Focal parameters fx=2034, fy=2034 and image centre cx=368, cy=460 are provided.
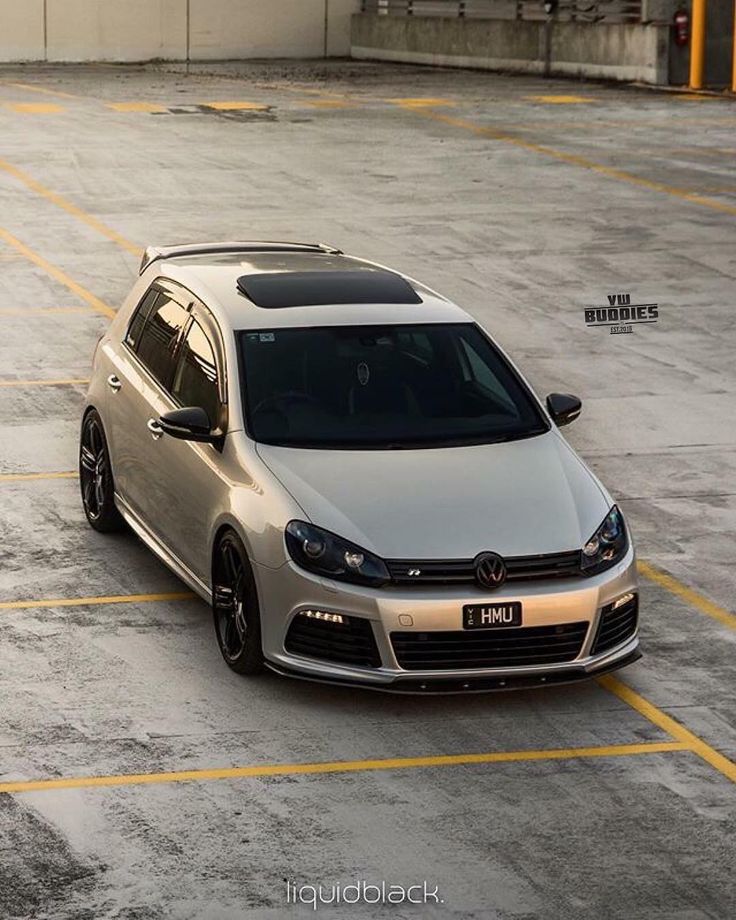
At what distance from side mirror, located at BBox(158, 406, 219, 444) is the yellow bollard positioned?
35.6 metres

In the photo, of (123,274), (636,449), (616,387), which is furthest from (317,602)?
(123,274)

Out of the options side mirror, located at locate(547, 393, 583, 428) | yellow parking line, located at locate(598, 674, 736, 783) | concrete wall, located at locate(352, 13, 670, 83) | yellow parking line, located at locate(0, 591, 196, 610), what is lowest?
yellow parking line, located at locate(598, 674, 736, 783)

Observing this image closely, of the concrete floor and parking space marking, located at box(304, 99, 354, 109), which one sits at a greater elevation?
parking space marking, located at box(304, 99, 354, 109)

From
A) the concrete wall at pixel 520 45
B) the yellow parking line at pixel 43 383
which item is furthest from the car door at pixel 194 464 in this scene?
the concrete wall at pixel 520 45

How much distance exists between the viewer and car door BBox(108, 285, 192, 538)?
10812mm

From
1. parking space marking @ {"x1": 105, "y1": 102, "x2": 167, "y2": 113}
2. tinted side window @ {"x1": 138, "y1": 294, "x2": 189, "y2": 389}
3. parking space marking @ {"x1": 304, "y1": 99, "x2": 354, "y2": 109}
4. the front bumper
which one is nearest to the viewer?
the front bumper

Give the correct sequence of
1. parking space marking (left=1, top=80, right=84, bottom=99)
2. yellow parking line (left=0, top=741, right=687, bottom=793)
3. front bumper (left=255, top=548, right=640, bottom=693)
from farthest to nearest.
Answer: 1. parking space marking (left=1, top=80, right=84, bottom=99)
2. front bumper (left=255, top=548, right=640, bottom=693)
3. yellow parking line (left=0, top=741, right=687, bottom=793)

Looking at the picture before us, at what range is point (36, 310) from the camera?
65.2 feet

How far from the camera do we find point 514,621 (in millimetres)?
8867

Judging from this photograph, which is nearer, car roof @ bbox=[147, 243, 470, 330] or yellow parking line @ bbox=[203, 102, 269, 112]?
car roof @ bbox=[147, 243, 470, 330]

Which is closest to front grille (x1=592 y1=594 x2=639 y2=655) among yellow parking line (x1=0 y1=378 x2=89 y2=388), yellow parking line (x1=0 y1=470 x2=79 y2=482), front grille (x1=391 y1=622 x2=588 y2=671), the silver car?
the silver car

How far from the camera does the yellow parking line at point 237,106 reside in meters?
39.6

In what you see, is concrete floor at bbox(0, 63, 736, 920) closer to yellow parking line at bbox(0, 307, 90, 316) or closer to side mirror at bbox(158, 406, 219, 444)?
yellow parking line at bbox(0, 307, 90, 316)

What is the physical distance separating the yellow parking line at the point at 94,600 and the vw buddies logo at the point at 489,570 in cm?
245
